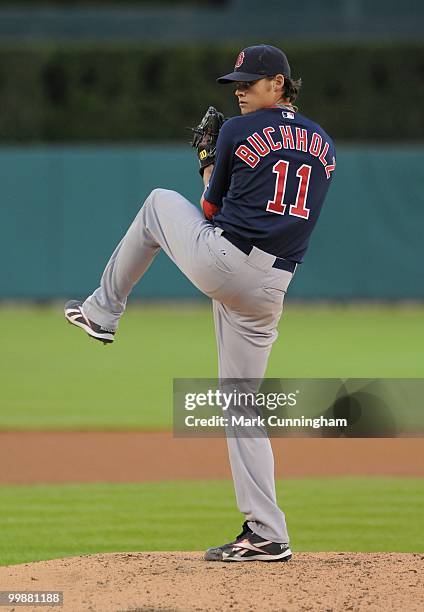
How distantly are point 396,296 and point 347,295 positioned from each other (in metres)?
0.78

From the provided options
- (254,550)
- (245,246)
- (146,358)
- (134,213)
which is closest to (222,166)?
(245,246)

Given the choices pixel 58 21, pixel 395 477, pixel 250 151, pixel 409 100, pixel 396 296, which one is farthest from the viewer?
pixel 58 21

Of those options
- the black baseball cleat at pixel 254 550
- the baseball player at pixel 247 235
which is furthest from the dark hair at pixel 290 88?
the black baseball cleat at pixel 254 550

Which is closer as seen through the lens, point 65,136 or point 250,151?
point 250,151

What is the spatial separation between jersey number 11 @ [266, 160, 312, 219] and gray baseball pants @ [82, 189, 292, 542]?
0.18m

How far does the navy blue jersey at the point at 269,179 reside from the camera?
15.1ft

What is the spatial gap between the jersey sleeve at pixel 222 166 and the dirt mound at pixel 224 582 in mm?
1446

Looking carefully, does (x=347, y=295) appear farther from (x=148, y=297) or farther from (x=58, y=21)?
(x=58, y=21)

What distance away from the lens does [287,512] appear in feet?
22.3

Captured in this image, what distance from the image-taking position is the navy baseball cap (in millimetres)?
4699

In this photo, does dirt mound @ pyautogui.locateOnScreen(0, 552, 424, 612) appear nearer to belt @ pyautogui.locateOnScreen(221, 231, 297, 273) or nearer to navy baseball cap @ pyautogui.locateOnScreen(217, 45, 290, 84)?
belt @ pyautogui.locateOnScreen(221, 231, 297, 273)

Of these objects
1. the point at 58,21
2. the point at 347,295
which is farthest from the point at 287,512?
the point at 58,21

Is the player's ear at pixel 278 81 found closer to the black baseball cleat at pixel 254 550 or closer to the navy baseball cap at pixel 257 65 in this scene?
the navy baseball cap at pixel 257 65

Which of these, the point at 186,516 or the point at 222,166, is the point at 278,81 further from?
the point at 186,516
